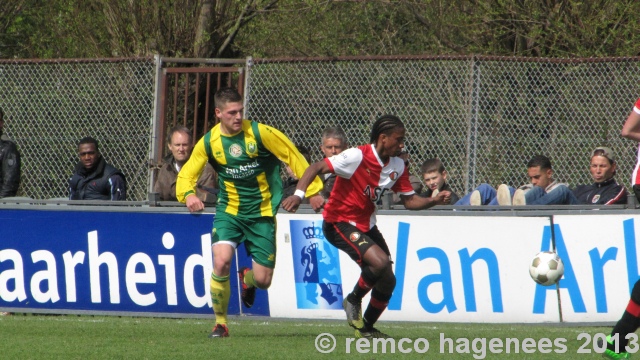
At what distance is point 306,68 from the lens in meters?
12.5

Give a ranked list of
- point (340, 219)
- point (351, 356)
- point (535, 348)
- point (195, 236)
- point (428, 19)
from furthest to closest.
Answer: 1. point (428, 19)
2. point (195, 236)
3. point (340, 219)
4. point (535, 348)
5. point (351, 356)

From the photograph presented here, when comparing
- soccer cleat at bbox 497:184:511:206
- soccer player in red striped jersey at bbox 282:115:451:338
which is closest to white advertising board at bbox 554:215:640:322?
soccer cleat at bbox 497:184:511:206

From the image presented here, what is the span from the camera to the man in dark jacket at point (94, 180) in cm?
1159

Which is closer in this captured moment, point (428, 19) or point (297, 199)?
point (297, 199)

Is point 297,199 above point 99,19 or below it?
below

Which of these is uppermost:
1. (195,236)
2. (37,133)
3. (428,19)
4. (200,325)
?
(428,19)

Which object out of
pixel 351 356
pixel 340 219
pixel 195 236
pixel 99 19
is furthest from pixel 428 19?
pixel 351 356

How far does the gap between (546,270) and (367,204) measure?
63.2 inches

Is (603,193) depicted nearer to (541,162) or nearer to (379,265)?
(541,162)

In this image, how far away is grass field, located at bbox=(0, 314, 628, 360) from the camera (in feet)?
24.9

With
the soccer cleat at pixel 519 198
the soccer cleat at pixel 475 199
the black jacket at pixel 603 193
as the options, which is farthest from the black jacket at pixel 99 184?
the black jacket at pixel 603 193

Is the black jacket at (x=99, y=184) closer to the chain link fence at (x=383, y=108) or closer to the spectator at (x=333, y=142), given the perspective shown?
the chain link fence at (x=383, y=108)

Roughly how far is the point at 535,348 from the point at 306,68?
5.36 m

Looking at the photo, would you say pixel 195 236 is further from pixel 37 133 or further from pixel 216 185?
pixel 37 133
